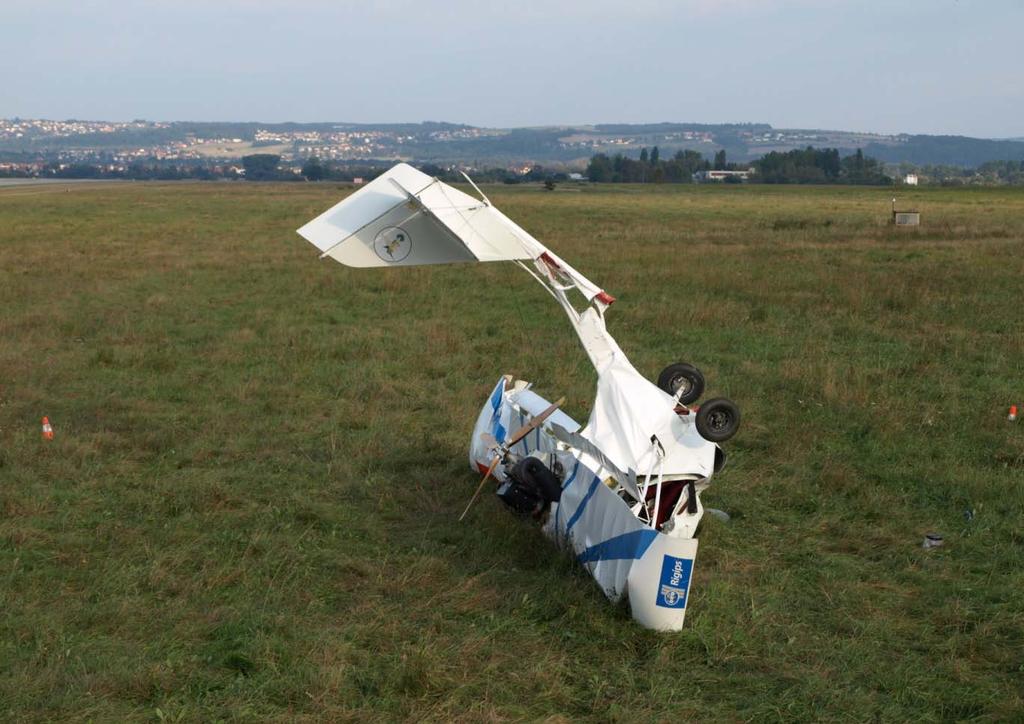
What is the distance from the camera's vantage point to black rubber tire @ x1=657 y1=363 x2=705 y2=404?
8984 millimetres

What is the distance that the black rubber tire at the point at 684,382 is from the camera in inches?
354

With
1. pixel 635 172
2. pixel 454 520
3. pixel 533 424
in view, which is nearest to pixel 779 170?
pixel 635 172

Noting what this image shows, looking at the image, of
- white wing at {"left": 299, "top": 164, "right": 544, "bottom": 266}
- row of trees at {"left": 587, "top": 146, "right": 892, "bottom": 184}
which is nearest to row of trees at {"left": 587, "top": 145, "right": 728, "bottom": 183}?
row of trees at {"left": 587, "top": 146, "right": 892, "bottom": 184}

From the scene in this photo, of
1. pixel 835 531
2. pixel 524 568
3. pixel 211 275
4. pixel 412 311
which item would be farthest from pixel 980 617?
pixel 211 275

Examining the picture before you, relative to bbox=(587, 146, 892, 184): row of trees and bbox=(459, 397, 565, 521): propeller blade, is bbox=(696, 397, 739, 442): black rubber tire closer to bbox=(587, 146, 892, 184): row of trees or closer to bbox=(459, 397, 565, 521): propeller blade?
bbox=(459, 397, 565, 521): propeller blade

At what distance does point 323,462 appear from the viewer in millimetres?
10930

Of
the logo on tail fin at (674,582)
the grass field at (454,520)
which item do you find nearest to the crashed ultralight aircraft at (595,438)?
the logo on tail fin at (674,582)

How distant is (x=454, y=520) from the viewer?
9.27 metres

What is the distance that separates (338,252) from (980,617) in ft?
19.2

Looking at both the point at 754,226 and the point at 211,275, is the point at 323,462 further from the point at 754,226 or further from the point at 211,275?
the point at 754,226

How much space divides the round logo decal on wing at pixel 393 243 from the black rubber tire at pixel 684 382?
8.55 ft

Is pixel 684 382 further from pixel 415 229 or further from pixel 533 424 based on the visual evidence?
pixel 415 229

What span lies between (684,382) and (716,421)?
1.27m

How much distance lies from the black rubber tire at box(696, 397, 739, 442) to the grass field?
1186 mm
